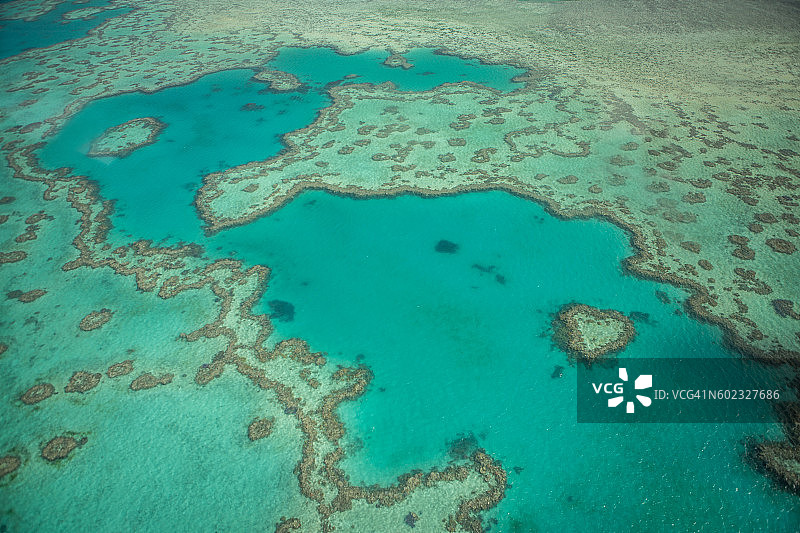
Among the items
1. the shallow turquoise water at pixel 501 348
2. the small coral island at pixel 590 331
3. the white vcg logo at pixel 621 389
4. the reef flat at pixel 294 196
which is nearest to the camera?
the shallow turquoise water at pixel 501 348

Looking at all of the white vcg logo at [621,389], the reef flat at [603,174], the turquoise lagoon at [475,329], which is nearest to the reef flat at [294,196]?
the reef flat at [603,174]

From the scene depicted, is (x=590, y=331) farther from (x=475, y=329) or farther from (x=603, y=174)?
(x=603, y=174)

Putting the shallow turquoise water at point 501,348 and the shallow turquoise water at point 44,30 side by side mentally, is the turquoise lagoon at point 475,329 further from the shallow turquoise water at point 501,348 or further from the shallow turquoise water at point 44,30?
the shallow turquoise water at point 44,30

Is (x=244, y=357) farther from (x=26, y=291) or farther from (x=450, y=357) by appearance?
(x=26, y=291)

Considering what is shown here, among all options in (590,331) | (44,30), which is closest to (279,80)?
(590,331)

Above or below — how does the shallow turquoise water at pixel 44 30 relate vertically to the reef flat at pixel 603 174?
below
